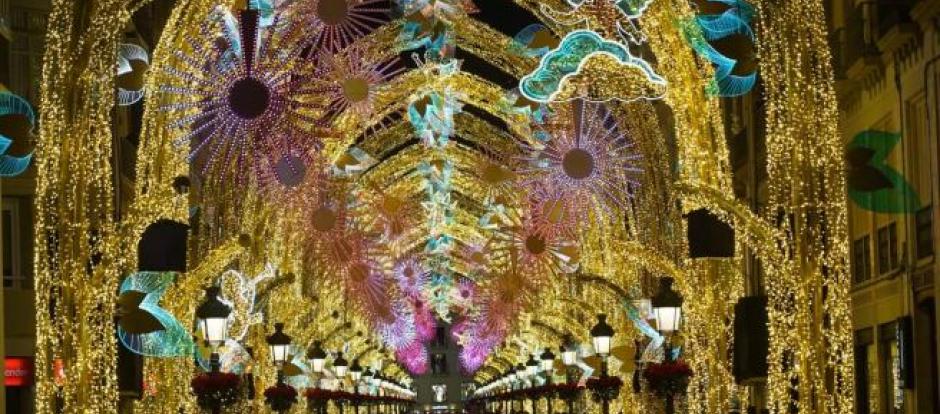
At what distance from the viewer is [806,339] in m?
16.6

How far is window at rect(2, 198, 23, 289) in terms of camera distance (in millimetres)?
34438

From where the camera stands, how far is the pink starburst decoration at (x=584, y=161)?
28.2 metres

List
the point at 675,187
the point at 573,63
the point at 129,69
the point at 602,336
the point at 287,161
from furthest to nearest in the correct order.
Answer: the point at 602,336 → the point at 129,69 → the point at 287,161 → the point at 573,63 → the point at 675,187

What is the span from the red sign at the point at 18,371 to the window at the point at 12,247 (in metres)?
1.46

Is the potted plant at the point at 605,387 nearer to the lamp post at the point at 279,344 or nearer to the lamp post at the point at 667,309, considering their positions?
the lamp post at the point at 279,344

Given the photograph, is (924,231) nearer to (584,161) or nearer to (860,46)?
(860,46)

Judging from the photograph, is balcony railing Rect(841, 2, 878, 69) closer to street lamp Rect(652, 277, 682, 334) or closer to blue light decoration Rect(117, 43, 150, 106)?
street lamp Rect(652, 277, 682, 334)

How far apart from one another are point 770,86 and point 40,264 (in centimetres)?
706

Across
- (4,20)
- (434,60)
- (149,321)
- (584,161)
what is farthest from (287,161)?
(434,60)

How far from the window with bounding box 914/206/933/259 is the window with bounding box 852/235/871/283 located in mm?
4579

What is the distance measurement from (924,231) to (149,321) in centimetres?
1393

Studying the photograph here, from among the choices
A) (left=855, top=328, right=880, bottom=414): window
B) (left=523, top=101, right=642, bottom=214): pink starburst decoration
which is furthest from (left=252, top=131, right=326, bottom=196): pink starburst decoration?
(left=855, top=328, right=880, bottom=414): window

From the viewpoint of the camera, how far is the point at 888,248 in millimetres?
32938

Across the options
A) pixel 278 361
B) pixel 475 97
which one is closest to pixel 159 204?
pixel 278 361
